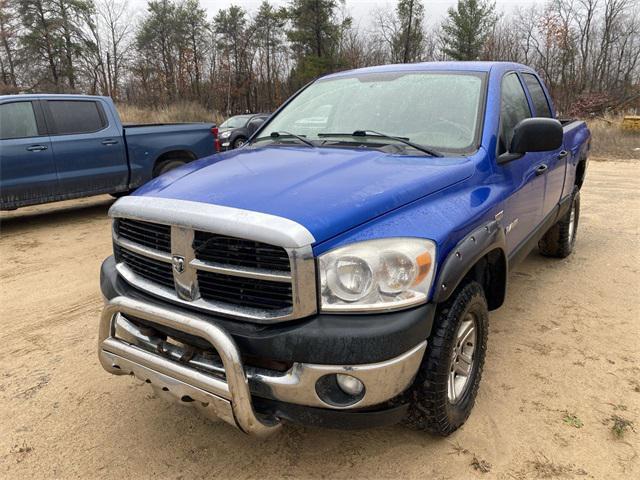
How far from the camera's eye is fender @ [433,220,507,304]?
6.72 ft

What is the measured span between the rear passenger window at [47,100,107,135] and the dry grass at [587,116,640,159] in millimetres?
12955

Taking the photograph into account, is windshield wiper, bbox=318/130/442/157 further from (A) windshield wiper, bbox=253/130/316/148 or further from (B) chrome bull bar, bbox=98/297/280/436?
(B) chrome bull bar, bbox=98/297/280/436

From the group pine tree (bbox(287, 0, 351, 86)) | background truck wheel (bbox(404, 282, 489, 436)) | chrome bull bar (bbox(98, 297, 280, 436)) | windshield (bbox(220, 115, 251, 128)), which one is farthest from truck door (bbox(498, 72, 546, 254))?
pine tree (bbox(287, 0, 351, 86))

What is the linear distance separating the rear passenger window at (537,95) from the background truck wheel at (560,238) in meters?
1.15

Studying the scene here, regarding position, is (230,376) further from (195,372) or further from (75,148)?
(75,148)

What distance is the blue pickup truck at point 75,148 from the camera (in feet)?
21.8

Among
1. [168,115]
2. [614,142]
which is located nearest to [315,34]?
[168,115]

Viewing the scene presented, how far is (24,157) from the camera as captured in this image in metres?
6.66

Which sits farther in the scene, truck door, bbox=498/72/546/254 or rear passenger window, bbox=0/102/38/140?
rear passenger window, bbox=0/102/38/140


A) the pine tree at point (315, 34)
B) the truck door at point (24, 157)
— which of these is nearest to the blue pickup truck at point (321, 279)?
the truck door at point (24, 157)

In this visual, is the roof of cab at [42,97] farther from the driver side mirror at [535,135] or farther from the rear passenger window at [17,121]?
the driver side mirror at [535,135]

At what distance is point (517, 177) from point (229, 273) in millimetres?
2025

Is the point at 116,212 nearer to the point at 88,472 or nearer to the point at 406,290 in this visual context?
the point at 88,472

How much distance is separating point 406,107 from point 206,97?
3890 centimetres
